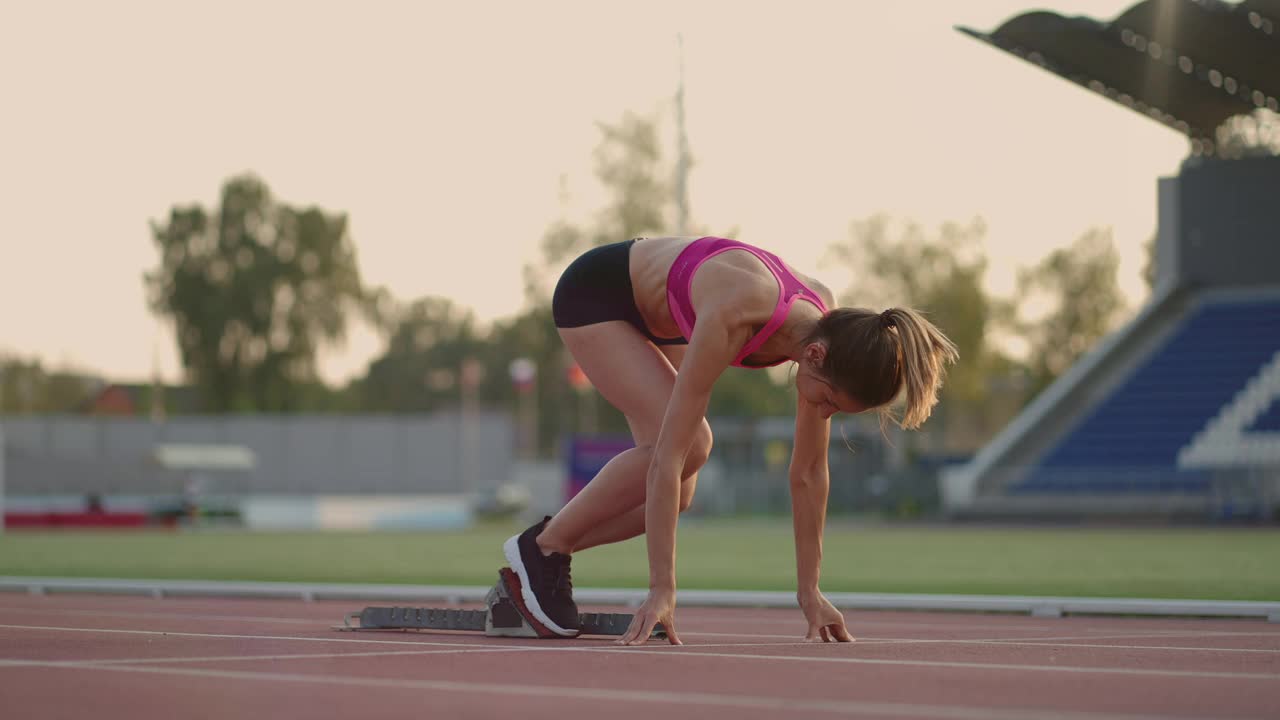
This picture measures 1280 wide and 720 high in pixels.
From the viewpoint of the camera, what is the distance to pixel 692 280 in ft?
18.0

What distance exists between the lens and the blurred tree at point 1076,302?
227ft

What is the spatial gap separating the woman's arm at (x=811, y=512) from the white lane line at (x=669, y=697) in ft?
5.81

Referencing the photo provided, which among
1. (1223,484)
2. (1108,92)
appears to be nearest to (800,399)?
(1223,484)

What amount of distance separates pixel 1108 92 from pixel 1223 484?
10101mm

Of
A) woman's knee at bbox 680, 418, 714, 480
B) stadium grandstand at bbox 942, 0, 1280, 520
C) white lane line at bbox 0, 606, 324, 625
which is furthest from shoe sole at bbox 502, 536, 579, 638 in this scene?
stadium grandstand at bbox 942, 0, 1280, 520

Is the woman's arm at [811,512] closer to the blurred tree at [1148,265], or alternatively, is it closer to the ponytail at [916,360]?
the ponytail at [916,360]

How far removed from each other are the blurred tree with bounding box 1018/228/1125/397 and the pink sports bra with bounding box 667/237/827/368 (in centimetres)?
6520

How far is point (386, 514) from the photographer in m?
40.8

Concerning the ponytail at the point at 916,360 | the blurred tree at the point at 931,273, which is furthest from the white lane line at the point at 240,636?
the blurred tree at the point at 931,273

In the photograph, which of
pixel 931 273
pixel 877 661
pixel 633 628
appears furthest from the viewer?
pixel 931 273

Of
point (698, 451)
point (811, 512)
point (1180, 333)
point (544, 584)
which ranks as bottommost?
point (544, 584)

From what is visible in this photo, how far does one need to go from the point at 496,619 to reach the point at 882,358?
5.43 ft

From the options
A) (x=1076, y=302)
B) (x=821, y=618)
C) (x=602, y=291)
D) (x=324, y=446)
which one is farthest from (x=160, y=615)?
(x=1076, y=302)

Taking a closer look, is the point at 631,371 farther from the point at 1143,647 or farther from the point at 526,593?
the point at 1143,647
